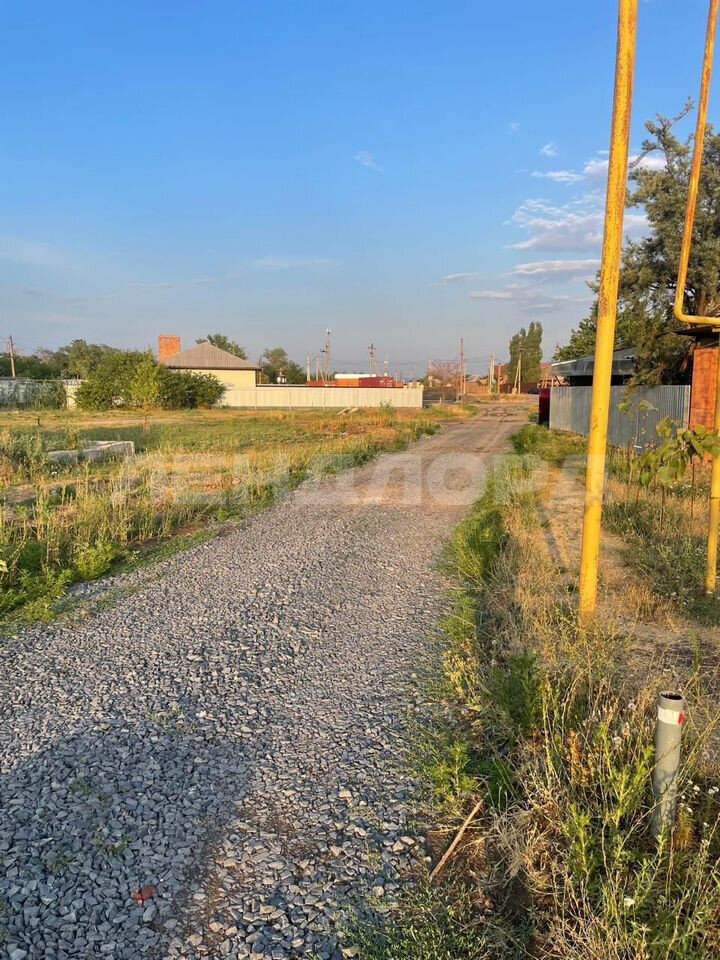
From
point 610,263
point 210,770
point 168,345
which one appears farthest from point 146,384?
point 210,770

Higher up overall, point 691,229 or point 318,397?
point 691,229

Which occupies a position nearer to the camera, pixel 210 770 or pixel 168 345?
pixel 210 770

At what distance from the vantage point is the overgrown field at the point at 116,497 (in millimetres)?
6090

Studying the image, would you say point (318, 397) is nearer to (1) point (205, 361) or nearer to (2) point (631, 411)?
(1) point (205, 361)

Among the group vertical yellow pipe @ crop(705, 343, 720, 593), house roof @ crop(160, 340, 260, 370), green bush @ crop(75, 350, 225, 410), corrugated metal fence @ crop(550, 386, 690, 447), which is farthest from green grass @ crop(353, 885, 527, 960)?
house roof @ crop(160, 340, 260, 370)

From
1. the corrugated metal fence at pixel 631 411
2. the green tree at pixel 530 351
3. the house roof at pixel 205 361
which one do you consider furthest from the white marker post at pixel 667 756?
the green tree at pixel 530 351

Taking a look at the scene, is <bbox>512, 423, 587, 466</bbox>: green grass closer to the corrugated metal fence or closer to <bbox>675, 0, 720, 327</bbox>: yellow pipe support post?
the corrugated metal fence

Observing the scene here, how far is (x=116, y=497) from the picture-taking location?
866 centimetres

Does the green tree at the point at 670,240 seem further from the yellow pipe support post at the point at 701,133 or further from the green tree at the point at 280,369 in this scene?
the green tree at the point at 280,369

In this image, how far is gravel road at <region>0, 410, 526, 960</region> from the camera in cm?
214

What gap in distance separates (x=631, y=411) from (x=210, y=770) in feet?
50.3

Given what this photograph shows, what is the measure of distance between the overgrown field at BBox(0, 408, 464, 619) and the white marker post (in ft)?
15.0

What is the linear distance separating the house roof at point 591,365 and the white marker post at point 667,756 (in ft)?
39.0

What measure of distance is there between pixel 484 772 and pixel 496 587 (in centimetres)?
284
